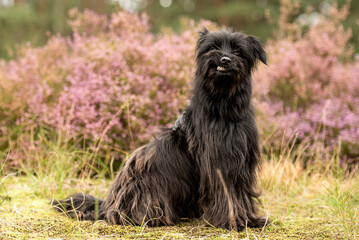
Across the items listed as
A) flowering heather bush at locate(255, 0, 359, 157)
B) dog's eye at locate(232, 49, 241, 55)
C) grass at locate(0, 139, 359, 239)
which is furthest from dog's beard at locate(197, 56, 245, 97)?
flowering heather bush at locate(255, 0, 359, 157)

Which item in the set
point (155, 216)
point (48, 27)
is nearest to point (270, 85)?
point (155, 216)

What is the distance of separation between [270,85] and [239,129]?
3893 mm

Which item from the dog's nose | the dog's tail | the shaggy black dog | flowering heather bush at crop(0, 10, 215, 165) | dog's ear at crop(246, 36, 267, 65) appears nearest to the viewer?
the dog's nose

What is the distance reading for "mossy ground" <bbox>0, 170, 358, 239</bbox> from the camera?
122 inches

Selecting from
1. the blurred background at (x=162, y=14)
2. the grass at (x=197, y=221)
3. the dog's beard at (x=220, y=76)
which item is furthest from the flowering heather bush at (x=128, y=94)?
the blurred background at (x=162, y=14)

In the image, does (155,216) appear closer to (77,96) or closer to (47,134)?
(77,96)

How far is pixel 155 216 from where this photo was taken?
135 inches

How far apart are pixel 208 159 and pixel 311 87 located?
13.2 feet

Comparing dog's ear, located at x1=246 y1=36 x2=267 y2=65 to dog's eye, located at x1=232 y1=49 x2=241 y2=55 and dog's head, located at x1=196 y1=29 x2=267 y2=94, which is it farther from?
dog's eye, located at x1=232 y1=49 x2=241 y2=55

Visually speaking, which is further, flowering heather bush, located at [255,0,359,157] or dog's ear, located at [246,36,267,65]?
flowering heather bush, located at [255,0,359,157]

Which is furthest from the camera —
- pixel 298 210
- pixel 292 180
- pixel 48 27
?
pixel 48 27

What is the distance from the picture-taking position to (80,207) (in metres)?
3.70

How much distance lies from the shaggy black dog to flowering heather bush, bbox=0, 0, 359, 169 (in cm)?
136

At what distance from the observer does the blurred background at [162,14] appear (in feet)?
58.2
